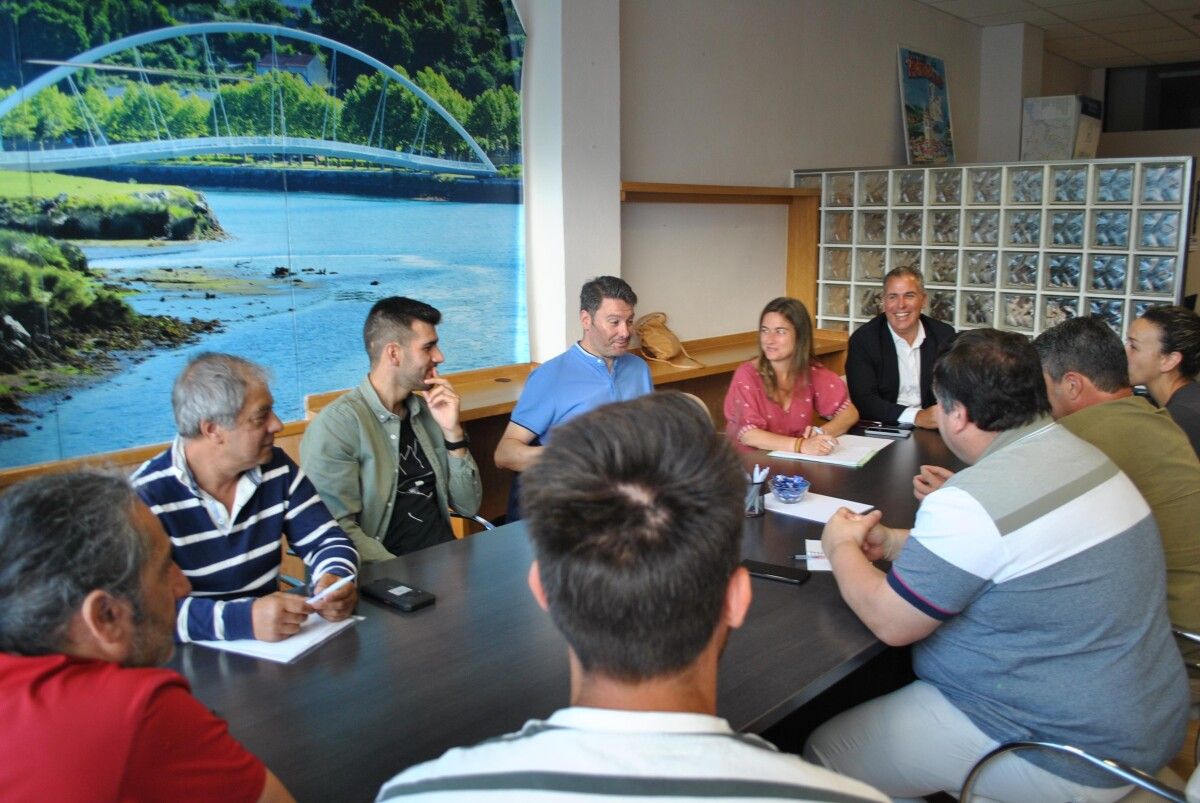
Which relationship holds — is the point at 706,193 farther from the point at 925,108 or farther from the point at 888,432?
the point at 925,108

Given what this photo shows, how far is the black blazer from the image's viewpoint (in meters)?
3.86

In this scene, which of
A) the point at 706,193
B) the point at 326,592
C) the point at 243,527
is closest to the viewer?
the point at 326,592

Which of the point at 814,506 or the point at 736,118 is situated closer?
the point at 814,506

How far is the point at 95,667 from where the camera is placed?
1.01 meters

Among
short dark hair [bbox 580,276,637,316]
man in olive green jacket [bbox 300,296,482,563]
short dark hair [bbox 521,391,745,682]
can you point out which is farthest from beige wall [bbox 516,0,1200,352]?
short dark hair [bbox 521,391,745,682]

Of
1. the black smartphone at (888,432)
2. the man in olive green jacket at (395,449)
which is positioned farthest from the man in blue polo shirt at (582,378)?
the black smartphone at (888,432)

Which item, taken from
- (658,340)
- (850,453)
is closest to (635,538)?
(850,453)

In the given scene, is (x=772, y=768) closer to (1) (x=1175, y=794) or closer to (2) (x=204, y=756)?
(2) (x=204, y=756)

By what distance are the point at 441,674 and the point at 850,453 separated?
1834 mm

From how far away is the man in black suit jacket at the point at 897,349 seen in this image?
3814 millimetres

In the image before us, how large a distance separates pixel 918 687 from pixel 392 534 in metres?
1.49

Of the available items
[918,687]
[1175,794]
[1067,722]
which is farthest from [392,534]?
[1175,794]

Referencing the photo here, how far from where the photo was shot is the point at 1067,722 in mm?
1551

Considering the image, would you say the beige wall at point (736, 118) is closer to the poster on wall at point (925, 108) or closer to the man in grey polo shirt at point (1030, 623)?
the poster on wall at point (925, 108)
